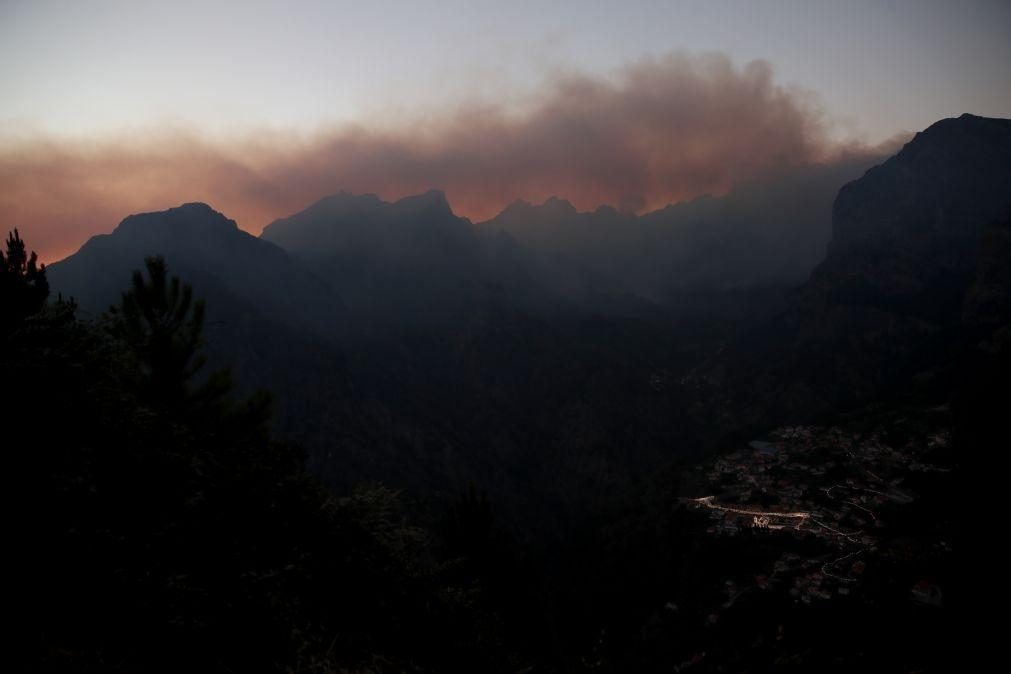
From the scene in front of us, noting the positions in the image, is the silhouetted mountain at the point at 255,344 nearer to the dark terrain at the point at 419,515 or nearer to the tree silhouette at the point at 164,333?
the dark terrain at the point at 419,515

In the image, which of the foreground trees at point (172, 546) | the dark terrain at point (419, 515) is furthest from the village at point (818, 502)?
the foreground trees at point (172, 546)

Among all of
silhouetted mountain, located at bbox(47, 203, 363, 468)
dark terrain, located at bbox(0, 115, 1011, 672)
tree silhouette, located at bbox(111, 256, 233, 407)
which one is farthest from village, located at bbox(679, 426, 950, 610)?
silhouetted mountain, located at bbox(47, 203, 363, 468)

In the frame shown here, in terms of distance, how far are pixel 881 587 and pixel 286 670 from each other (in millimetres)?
64780

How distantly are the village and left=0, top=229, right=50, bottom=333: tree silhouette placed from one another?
6025 centimetres

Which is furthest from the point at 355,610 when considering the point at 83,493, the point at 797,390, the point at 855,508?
the point at 797,390

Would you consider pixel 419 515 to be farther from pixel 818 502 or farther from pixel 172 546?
pixel 818 502

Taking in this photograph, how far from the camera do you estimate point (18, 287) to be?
34.8 ft

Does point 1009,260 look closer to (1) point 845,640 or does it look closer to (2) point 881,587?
(2) point 881,587

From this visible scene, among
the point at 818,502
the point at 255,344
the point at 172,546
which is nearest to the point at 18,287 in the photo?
the point at 172,546

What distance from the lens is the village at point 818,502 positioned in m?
58.8

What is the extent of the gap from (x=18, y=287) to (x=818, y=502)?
97.7 metres

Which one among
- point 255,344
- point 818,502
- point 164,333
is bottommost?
point 818,502

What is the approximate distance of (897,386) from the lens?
132875 millimetres

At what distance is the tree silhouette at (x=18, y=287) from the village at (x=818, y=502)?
60.2 m
